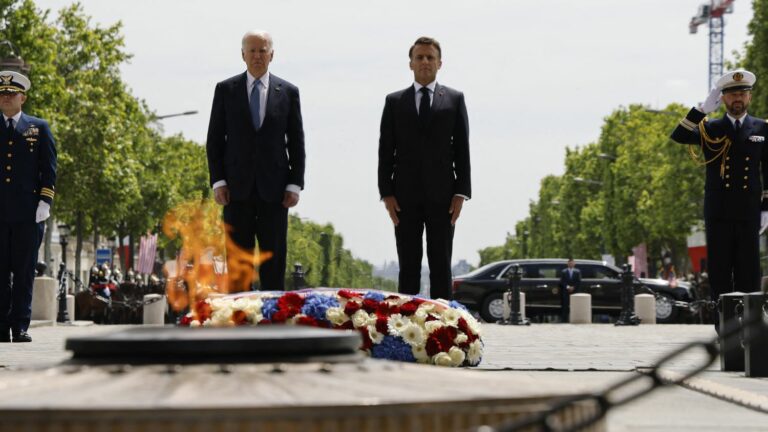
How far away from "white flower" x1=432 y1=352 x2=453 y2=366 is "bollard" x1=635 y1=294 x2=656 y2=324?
2733 cm

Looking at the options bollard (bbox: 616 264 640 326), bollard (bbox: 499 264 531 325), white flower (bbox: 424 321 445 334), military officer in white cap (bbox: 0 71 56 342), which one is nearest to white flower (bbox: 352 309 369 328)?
white flower (bbox: 424 321 445 334)

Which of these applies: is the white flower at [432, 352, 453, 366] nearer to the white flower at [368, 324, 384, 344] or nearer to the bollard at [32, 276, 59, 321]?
the white flower at [368, 324, 384, 344]

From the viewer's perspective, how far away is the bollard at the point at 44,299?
82.3 ft

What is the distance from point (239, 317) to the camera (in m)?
7.41

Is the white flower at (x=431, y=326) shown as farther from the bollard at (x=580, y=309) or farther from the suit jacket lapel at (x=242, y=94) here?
the bollard at (x=580, y=309)

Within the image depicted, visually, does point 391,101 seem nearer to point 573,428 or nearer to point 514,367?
point 514,367

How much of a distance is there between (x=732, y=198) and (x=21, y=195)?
220 inches

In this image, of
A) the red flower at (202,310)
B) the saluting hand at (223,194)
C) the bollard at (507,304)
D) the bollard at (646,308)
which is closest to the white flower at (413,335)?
the red flower at (202,310)

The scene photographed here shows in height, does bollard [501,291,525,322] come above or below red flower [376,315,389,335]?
above

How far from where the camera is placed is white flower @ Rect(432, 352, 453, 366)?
303 inches

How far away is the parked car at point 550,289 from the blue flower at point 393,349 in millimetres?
28818

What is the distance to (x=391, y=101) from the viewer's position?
9328mm

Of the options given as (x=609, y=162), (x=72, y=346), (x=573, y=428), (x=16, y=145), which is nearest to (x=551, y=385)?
(x=573, y=428)

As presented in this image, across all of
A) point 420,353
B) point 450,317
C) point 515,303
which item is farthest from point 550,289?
point 420,353
